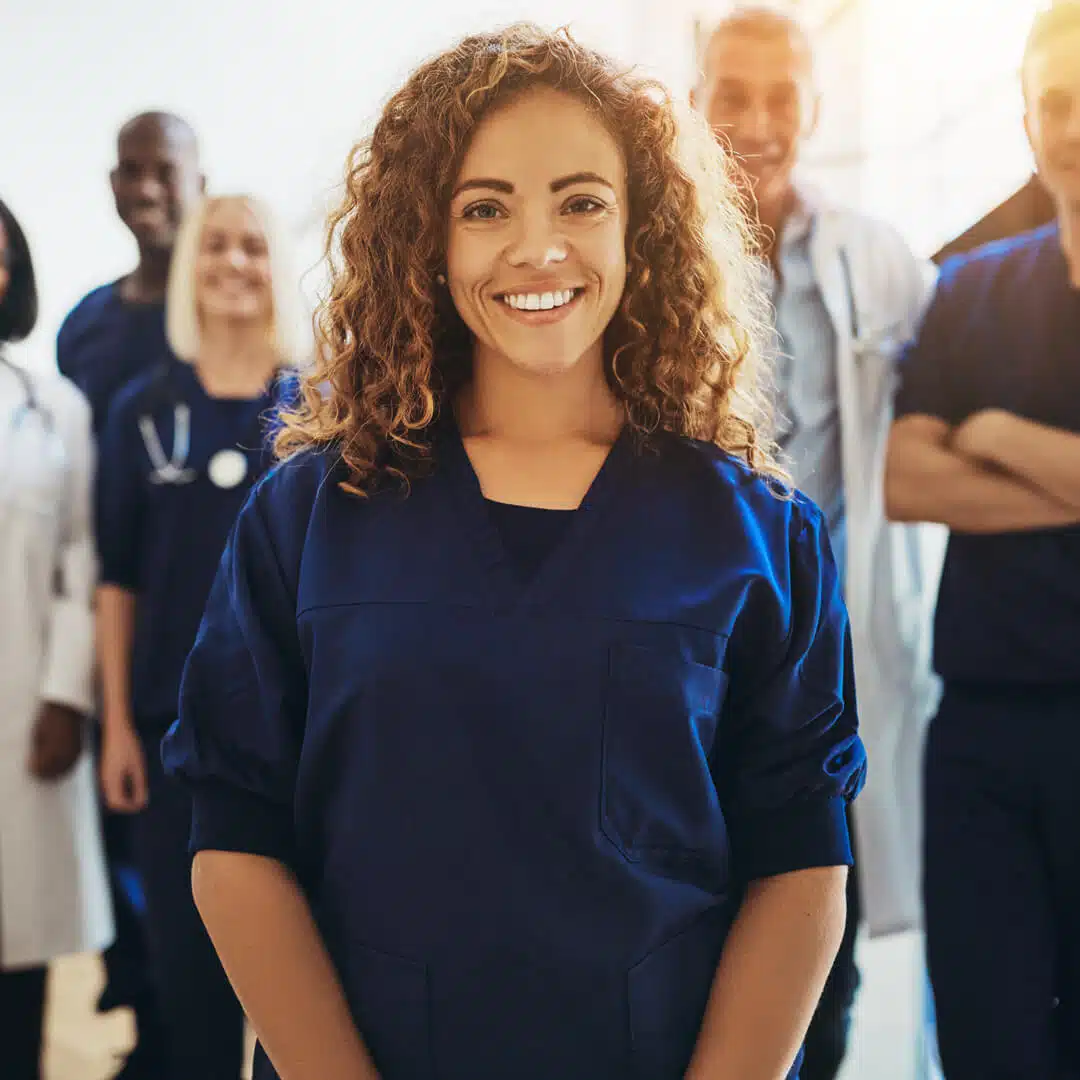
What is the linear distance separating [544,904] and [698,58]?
1154 millimetres

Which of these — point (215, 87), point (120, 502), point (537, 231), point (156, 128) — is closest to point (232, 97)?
point (215, 87)

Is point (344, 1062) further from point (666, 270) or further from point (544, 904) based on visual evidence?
point (666, 270)

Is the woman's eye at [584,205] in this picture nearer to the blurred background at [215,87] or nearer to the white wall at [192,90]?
the blurred background at [215,87]

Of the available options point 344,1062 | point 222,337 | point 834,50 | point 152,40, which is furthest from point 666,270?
point 152,40

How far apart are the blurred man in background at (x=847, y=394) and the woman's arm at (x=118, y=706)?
2.89ft

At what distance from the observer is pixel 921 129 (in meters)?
1.64

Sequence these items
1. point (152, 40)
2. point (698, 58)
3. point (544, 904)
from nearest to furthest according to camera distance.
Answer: point (544, 904), point (698, 58), point (152, 40)

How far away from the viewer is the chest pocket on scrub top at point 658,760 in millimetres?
752

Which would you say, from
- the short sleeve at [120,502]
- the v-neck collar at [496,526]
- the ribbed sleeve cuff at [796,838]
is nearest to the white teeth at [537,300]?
the v-neck collar at [496,526]

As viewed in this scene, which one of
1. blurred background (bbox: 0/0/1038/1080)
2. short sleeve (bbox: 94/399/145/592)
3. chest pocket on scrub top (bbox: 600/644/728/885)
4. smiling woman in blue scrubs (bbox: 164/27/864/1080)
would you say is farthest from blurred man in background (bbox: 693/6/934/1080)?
short sleeve (bbox: 94/399/145/592)

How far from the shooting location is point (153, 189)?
1.81 m

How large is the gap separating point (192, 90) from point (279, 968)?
156 centimetres

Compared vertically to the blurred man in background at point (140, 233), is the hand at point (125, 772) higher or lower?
lower

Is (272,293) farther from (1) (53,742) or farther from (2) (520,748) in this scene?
(2) (520,748)
